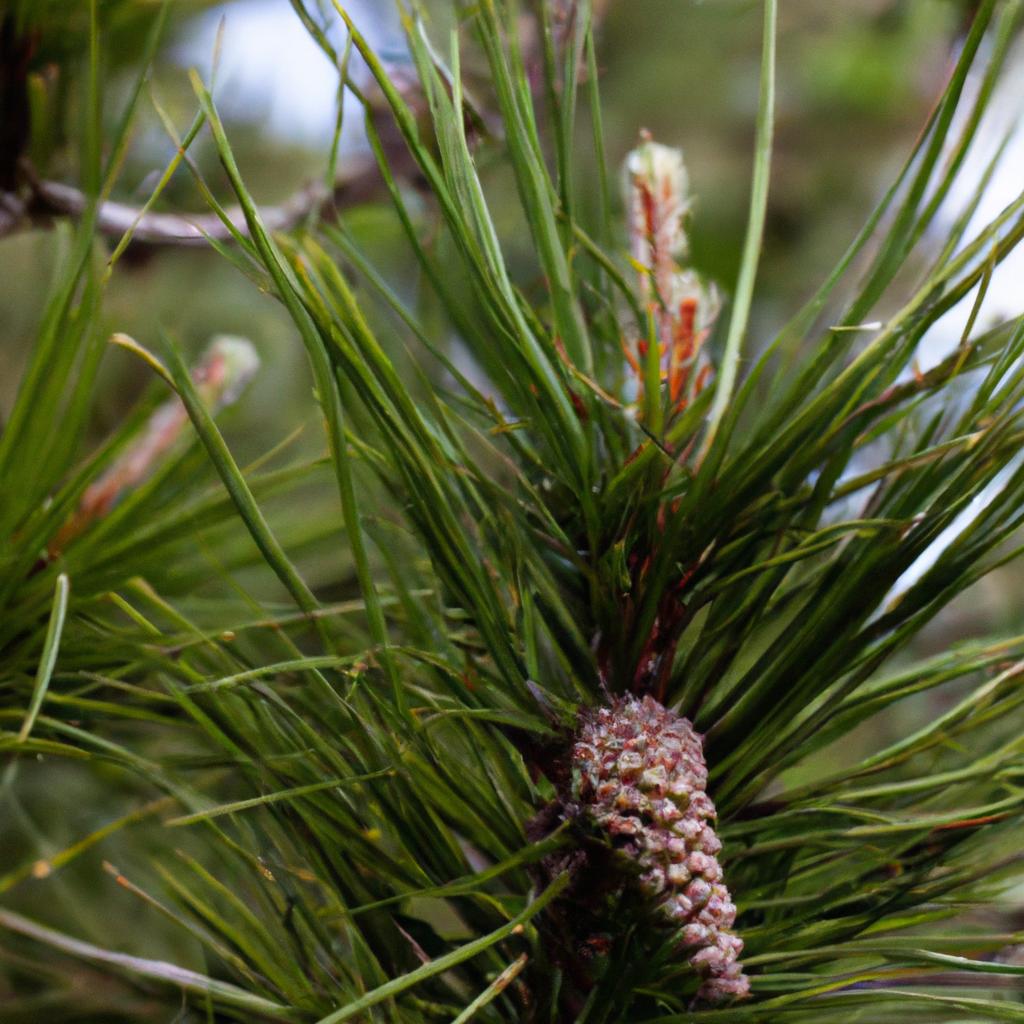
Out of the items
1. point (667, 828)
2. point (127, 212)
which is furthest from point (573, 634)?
point (127, 212)

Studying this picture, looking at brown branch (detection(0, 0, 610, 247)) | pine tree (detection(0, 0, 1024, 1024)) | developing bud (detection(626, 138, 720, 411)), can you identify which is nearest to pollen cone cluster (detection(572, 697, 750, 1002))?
pine tree (detection(0, 0, 1024, 1024))

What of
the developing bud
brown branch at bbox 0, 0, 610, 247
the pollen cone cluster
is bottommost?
the pollen cone cluster

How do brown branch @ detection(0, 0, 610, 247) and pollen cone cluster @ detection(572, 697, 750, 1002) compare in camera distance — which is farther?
brown branch @ detection(0, 0, 610, 247)

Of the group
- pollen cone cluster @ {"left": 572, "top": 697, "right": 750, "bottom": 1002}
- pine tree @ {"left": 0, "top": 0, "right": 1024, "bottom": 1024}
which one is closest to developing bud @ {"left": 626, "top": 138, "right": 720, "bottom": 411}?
pine tree @ {"left": 0, "top": 0, "right": 1024, "bottom": 1024}

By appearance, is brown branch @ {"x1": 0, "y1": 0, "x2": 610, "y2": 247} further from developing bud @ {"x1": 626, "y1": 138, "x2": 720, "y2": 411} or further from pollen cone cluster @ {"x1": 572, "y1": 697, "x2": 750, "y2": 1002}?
pollen cone cluster @ {"x1": 572, "y1": 697, "x2": 750, "y2": 1002}

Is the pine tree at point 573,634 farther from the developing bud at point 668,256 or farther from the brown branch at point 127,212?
the brown branch at point 127,212

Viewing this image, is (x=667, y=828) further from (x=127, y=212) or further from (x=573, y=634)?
(x=127, y=212)

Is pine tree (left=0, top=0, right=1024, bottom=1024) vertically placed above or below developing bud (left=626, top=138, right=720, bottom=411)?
below

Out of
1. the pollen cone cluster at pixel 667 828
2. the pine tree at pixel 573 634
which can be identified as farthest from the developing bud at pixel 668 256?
the pollen cone cluster at pixel 667 828
